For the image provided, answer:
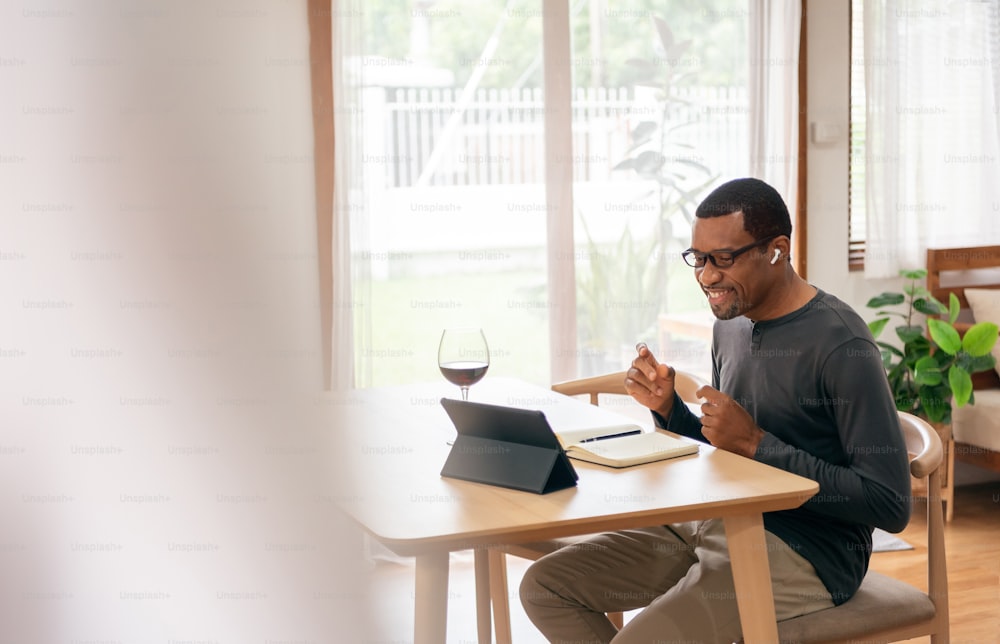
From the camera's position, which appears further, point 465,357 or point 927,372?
point 927,372

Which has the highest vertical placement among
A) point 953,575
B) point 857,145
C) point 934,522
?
point 857,145

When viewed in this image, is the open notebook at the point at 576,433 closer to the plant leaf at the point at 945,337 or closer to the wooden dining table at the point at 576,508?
the wooden dining table at the point at 576,508

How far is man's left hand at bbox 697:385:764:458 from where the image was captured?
5.75 feet

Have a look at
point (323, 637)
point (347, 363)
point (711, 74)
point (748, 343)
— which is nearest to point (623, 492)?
point (748, 343)

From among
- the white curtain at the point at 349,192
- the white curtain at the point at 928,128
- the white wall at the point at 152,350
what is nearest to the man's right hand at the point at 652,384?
the white curtain at the point at 349,192

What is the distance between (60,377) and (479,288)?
11.0 feet

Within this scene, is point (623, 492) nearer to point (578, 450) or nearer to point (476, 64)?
point (578, 450)

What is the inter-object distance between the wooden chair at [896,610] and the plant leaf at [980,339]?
6.62 feet

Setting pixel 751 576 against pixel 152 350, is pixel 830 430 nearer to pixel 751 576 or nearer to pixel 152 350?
pixel 751 576

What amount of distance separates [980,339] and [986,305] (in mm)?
359

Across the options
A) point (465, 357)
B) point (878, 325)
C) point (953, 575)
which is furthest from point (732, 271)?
point (878, 325)

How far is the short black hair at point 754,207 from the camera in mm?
1933

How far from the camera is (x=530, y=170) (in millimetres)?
3676

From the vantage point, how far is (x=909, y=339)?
3.91 metres
